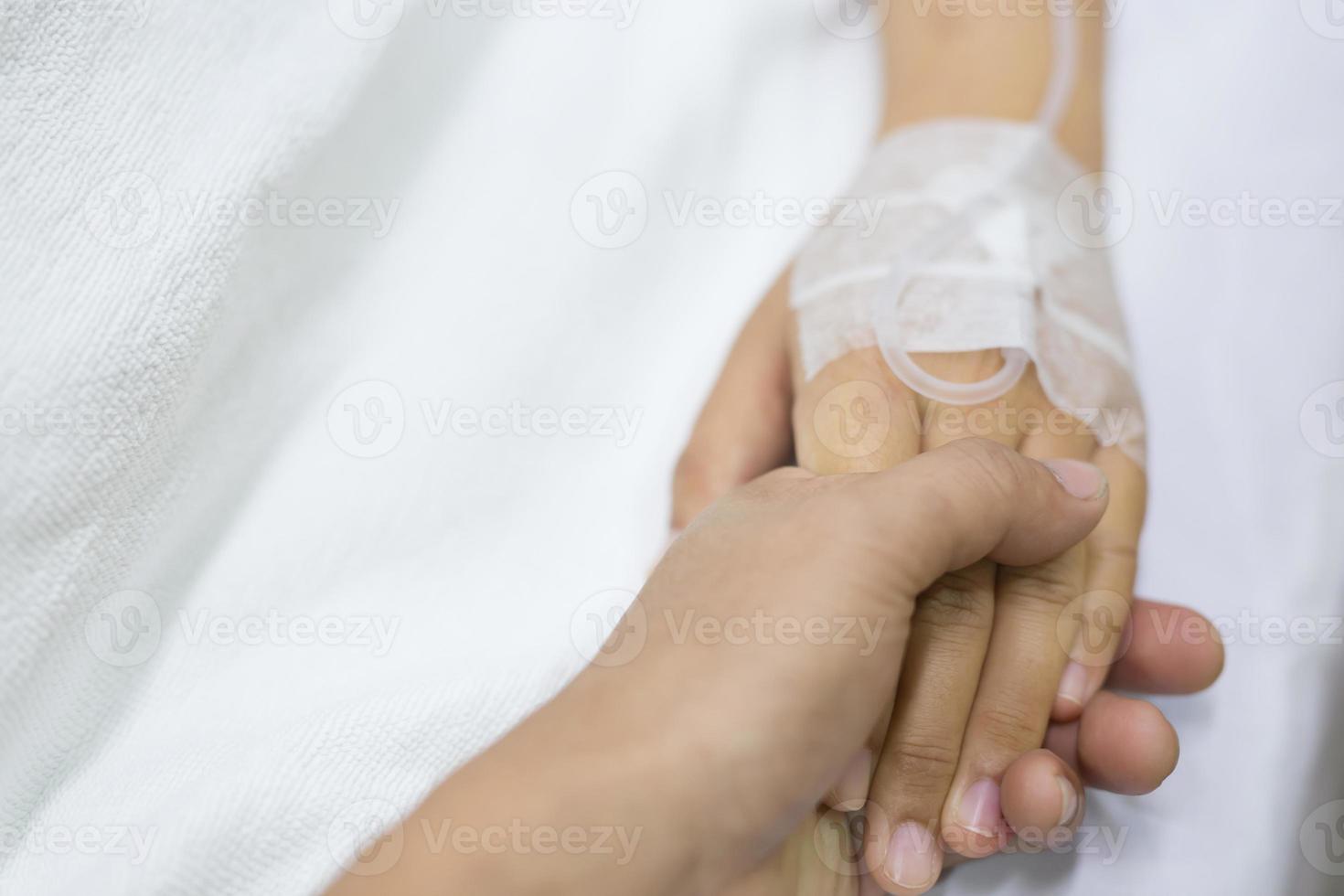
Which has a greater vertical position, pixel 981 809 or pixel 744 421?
pixel 744 421

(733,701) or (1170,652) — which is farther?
(1170,652)

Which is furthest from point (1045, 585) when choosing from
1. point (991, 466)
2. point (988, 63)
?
point (988, 63)

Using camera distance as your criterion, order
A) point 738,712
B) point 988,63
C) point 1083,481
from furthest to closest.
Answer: point 988,63 < point 1083,481 < point 738,712

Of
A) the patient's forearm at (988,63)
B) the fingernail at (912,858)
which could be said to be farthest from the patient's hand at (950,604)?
the patient's forearm at (988,63)

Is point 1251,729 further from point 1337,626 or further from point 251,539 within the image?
point 251,539

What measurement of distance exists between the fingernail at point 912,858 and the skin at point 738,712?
6cm

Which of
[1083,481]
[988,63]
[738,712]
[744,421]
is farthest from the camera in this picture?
[988,63]

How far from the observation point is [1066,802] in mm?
611

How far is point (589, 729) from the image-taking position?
0.56 metres

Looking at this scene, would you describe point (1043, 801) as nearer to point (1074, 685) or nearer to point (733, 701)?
point (1074, 685)

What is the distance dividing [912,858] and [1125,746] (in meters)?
0.17

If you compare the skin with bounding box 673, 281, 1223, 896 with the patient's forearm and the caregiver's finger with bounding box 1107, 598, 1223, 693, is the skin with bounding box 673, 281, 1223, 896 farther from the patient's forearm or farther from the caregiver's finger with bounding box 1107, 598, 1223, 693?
the patient's forearm

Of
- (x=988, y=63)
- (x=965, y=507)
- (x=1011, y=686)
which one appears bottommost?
(x=1011, y=686)

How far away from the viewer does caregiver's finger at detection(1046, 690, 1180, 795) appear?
2.09 ft
